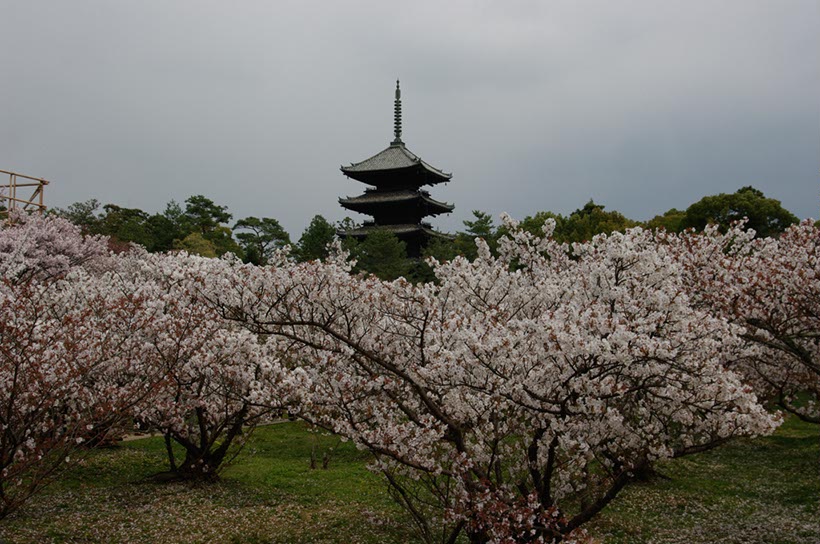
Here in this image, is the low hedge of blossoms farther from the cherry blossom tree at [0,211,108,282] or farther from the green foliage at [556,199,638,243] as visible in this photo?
the green foliage at [556,199,638,243]

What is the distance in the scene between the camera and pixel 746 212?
3903 centimetres

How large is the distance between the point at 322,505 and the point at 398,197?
34383 mm

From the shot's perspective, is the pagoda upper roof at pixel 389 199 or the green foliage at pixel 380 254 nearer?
the green foliage at pixel 380 254

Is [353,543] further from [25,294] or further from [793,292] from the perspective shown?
[793,292]

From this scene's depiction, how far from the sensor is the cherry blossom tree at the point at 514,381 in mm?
6359

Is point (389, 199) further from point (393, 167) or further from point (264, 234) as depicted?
point (264, 234)

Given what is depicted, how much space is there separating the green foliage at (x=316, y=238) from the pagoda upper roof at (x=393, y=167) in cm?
795

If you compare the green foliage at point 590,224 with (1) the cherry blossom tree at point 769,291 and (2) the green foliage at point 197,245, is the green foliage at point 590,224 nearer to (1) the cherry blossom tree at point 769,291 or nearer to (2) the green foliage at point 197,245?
(2) the green foliage at point 197,245

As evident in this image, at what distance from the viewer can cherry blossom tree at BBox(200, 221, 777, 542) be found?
20.9 feet

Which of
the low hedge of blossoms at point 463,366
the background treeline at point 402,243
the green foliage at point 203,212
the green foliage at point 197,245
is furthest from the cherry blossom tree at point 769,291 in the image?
the green foliage at point 203,212

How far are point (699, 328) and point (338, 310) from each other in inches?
159

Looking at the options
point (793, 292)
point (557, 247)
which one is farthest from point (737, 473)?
point (557, 247)

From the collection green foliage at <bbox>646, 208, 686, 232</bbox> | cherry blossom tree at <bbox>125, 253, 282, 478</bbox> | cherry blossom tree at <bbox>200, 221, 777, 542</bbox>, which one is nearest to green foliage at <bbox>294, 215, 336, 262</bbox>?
green foliage at <bbox>646, 208, 686, 232</bbox>

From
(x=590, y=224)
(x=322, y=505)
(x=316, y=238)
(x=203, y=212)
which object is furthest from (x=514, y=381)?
(x=203, y=212)
